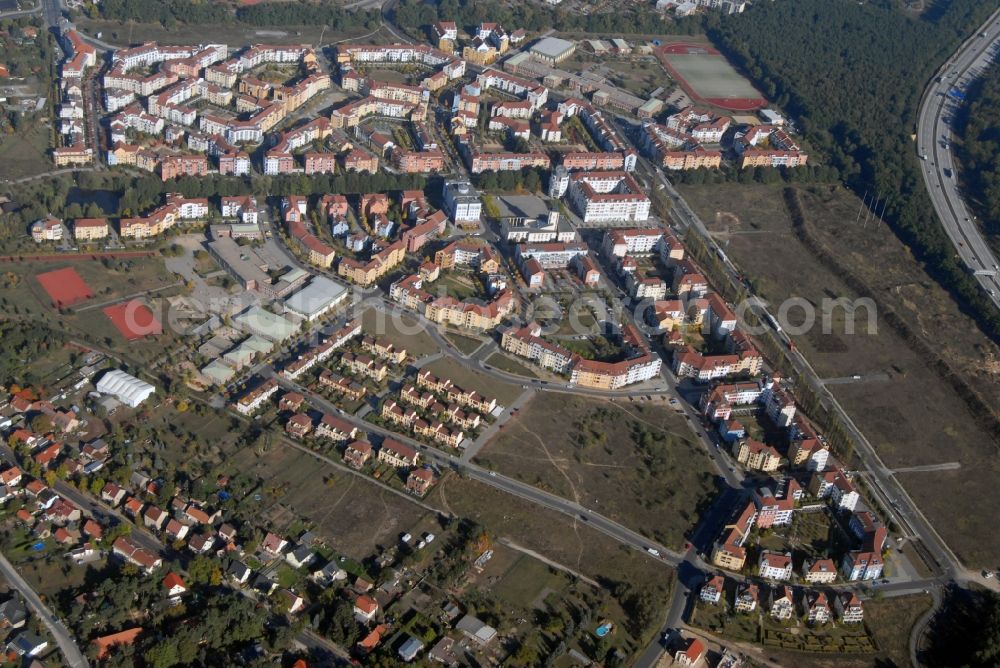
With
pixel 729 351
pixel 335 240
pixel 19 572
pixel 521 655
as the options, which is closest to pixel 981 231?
pixel 729 351

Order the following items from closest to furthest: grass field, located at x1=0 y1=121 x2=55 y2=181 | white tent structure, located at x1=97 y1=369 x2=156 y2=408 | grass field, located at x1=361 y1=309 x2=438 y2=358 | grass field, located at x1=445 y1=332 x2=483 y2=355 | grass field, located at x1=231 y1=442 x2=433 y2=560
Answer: grass field, located at x1=231 y1=442 x2=433 y2=560, white tent structure, located at x1=97 y1=369 x2=156 y2=408, grass field, located at x1=361 y1=309 x2=438 y2=358, grass field, located at x1=445 y1=332 x2=483 y2=355, grass field, located at x1=0 y1=121 x2=55 y2=181

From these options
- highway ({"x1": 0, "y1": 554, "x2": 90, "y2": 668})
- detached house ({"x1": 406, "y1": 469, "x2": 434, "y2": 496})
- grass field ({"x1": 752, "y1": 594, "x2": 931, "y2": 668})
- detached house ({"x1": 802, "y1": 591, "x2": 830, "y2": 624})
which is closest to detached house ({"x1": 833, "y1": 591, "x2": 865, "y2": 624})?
grass field ({"x1": 752, "y1": 594, "x2": 931, "y2": 668})

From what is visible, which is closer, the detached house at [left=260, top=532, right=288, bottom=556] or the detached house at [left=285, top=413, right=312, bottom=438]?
the detached house at [left=260, top=532, right=288, bottom=556]

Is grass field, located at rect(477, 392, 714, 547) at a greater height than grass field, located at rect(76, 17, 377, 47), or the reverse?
grass field, located at rect(76, 17, 377, 47)

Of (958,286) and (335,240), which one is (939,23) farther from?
(335,240)

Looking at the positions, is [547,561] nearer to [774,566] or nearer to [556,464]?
[556,464]

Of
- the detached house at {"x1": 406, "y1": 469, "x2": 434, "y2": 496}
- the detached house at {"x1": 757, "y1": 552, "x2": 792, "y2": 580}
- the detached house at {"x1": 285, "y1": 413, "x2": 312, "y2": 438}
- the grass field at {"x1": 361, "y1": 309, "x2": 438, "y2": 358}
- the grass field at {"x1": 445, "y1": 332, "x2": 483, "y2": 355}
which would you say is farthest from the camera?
the grass field at {"x1": 445, "y1": 332, "x2": 483, "y2": 355}

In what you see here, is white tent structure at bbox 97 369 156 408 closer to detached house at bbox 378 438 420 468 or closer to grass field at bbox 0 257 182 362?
grass field at bbox 0 257 182 362
